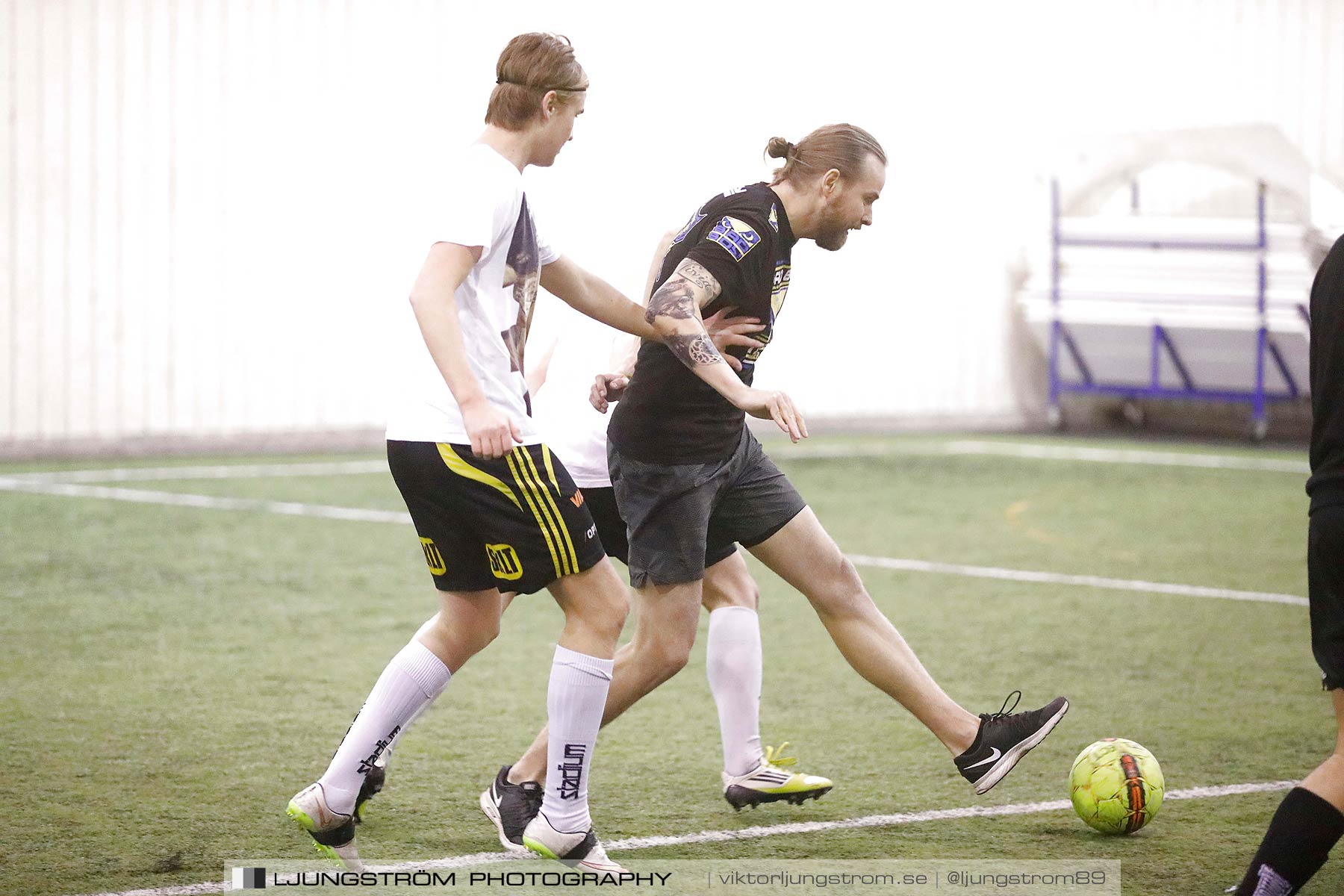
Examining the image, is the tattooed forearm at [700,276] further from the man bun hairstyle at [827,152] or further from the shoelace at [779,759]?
the shoelace at [779,759]

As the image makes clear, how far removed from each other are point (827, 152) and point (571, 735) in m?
1.59

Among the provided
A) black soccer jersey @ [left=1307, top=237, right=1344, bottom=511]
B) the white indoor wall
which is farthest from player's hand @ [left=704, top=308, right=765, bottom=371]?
the white indoor wall

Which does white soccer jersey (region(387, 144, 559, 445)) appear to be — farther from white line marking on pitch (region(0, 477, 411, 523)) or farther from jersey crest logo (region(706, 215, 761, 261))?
white line marking on pitch (region(0, 477, 411, 523))

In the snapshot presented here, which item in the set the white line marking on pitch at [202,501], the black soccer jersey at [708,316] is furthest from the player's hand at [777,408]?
the white line marking on pitch at [202,501]

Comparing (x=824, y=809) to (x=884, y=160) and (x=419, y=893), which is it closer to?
(x=419, y=893)

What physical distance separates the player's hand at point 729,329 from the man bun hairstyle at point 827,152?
1.27 feet

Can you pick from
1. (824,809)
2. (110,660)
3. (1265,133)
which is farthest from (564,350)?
(1265,133)

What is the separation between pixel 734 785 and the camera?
172 inches

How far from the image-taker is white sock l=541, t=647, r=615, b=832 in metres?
3.68

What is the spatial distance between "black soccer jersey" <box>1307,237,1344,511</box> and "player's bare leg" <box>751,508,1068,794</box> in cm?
110

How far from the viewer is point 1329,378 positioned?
11.0 ft

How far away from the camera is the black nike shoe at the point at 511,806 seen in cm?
400

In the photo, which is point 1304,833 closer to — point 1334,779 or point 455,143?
point 1334,779

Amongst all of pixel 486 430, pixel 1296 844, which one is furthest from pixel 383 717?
pixel 1296 844
